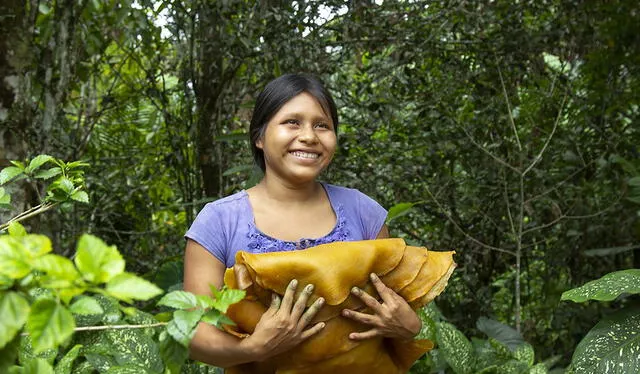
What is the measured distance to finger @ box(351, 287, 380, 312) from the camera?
4.91 feet

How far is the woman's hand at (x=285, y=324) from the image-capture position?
1.43 metres

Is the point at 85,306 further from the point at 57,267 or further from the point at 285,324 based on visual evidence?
the point at 285,324

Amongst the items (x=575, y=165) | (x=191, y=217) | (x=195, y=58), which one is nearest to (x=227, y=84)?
(x=195, y=58)

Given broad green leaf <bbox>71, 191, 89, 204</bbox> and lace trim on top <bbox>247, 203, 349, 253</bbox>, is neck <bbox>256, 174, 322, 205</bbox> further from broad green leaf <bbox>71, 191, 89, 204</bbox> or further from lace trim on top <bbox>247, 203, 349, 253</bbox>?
broad green leaf <bbox>71, 191, 89, 204</bbox>

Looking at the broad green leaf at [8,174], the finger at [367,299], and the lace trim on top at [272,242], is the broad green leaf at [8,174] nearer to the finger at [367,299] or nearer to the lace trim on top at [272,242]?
the lace trim on top at [272,242]

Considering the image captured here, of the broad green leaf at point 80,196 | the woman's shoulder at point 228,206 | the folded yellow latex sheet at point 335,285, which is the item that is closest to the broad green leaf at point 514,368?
the folded yellow latex sheet at point 335,285

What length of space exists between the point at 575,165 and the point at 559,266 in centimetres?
66

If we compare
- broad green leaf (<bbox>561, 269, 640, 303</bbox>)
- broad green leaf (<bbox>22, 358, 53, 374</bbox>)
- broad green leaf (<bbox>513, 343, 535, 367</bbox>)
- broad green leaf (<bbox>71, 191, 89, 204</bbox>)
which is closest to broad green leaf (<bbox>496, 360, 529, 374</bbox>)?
broad green leaf (<bbox>513, 343, 535, 367</bbox>)

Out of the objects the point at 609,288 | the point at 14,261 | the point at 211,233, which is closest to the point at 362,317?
the point at 211,233

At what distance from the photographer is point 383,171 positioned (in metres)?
3.63

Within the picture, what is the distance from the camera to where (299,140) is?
1.71m

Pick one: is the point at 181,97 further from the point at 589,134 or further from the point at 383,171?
the point at 589,134

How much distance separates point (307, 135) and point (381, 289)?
41 cm

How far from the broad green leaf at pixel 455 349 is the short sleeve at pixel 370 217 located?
87 centimetres
